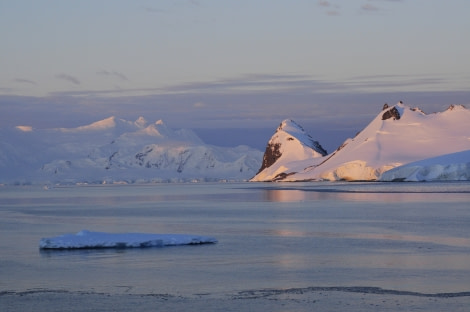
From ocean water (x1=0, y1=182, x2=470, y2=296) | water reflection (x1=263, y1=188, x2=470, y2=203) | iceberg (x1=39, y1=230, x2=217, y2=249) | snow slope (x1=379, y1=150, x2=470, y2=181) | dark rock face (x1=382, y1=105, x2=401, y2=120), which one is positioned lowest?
ocean water (x1=0, y1=182, x2=470, y2=296)

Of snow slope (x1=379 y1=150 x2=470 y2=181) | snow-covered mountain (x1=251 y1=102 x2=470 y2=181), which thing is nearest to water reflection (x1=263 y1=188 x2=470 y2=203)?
snow slope (x1=379 y1=150 x2=470 y2=181)

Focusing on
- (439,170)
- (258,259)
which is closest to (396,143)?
(439,170)

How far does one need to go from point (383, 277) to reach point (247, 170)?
182 m

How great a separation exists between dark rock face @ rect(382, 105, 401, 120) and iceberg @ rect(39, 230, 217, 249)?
109788 millimetres

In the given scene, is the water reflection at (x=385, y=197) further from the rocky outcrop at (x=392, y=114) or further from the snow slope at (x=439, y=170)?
the rocky outcrop at (x=392, y=114)

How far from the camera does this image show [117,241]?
2094 cm

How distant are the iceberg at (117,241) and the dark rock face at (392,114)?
110 metres

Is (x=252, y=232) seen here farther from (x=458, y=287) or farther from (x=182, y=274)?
(x=458, y=287)

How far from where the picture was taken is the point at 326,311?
1241 centimetres

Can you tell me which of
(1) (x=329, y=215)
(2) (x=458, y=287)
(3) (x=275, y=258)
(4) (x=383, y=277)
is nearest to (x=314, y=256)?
(3) (x=275, y=258)

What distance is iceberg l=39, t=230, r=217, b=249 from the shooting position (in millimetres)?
20719

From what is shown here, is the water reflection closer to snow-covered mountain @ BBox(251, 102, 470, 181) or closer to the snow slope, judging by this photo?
the snow slope

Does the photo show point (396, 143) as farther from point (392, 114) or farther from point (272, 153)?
point (272, 153)

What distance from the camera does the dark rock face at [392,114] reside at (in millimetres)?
128625
